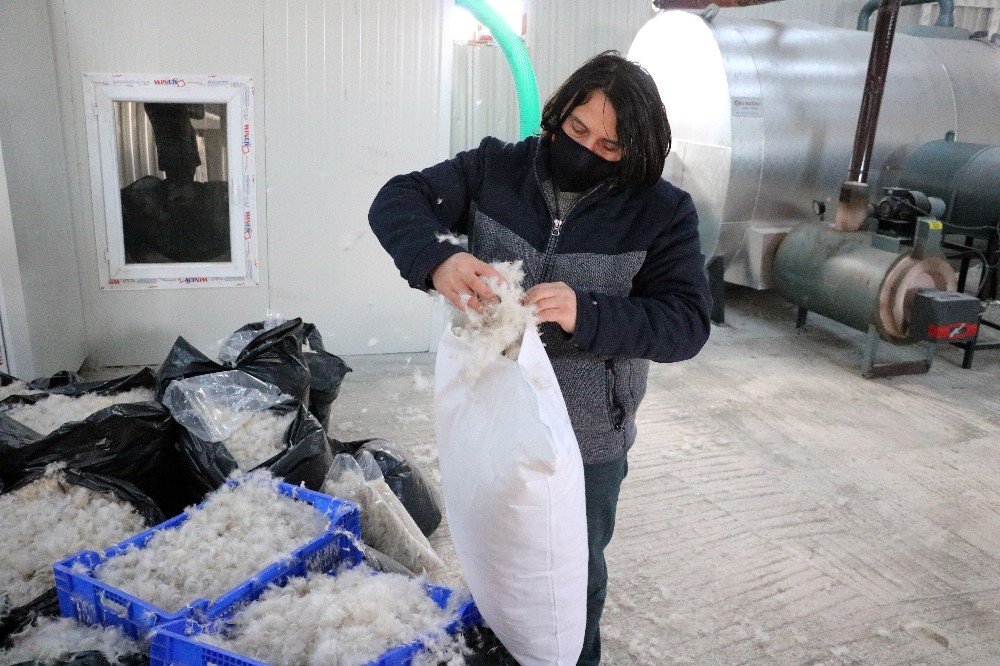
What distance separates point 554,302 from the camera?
3.99 feet

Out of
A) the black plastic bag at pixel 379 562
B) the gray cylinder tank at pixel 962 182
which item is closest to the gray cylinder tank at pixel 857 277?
the gray cylinder tank at pixel 962 182

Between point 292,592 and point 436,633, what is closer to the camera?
point 436,633

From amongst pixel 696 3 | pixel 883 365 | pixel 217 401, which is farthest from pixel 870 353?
pixel 217 401

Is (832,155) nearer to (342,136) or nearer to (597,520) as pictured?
(342,136)

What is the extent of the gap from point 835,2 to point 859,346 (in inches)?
152

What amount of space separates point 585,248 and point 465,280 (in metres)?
0.28

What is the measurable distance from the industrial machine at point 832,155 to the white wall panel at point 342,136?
6.92 feet

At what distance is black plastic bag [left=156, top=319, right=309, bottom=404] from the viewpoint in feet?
7.37

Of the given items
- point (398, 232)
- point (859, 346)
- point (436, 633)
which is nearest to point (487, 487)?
point (436, 633)

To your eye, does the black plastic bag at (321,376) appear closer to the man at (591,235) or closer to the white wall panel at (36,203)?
the white wall panel at (36,203)

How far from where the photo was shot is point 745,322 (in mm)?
5430

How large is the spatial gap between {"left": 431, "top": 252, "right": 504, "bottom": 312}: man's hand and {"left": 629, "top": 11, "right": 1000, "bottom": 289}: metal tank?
412 cm

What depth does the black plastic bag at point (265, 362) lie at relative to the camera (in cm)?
225

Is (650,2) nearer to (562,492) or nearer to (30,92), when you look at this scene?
(30,92)
